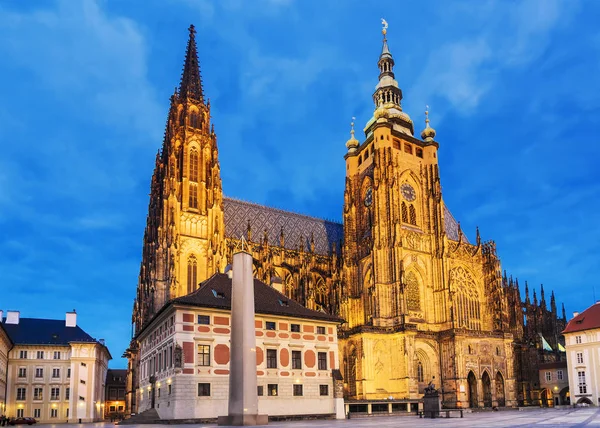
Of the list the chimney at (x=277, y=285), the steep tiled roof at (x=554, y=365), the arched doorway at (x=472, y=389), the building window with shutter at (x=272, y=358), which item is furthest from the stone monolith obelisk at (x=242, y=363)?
the steep tiled roof at (x=554, y=365)

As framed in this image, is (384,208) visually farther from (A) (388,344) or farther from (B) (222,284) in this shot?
(B) (222,284)

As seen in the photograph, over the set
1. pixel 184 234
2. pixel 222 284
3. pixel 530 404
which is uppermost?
pixel 184 234

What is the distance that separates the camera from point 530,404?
75812mm

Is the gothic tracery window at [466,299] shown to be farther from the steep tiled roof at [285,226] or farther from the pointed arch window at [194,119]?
the pointed arch window at [194,119]

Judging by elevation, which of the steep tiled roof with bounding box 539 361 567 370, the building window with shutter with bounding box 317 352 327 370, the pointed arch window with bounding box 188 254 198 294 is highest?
the pointed arch window with bounding box 188 254 198 294

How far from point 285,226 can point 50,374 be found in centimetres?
3442

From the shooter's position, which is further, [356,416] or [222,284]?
[356,416]

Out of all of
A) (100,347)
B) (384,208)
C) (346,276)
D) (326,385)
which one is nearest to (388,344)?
(346,276)

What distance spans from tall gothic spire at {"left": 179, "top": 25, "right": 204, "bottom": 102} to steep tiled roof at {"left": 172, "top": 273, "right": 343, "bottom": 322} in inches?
1424

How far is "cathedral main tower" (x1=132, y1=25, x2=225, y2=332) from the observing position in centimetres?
6253

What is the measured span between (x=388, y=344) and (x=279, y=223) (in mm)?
24344

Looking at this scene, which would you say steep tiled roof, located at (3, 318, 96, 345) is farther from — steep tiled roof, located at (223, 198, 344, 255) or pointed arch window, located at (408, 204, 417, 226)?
pointed arch window, located at (408, 204, 417, 226)

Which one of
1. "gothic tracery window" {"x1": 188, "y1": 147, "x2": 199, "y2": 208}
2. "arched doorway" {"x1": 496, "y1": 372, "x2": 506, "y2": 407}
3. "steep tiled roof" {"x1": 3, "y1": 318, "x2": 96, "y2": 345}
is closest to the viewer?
"gothic tracery window" {"x1": 188, "y1": 147, "x2": 199, "y2": 208}

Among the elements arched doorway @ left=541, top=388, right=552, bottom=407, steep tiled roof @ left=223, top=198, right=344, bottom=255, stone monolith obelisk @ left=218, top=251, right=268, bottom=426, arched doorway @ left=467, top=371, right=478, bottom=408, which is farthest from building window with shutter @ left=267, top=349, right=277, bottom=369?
arched doorway @ left=541, top=388, right=552, bottom=407
